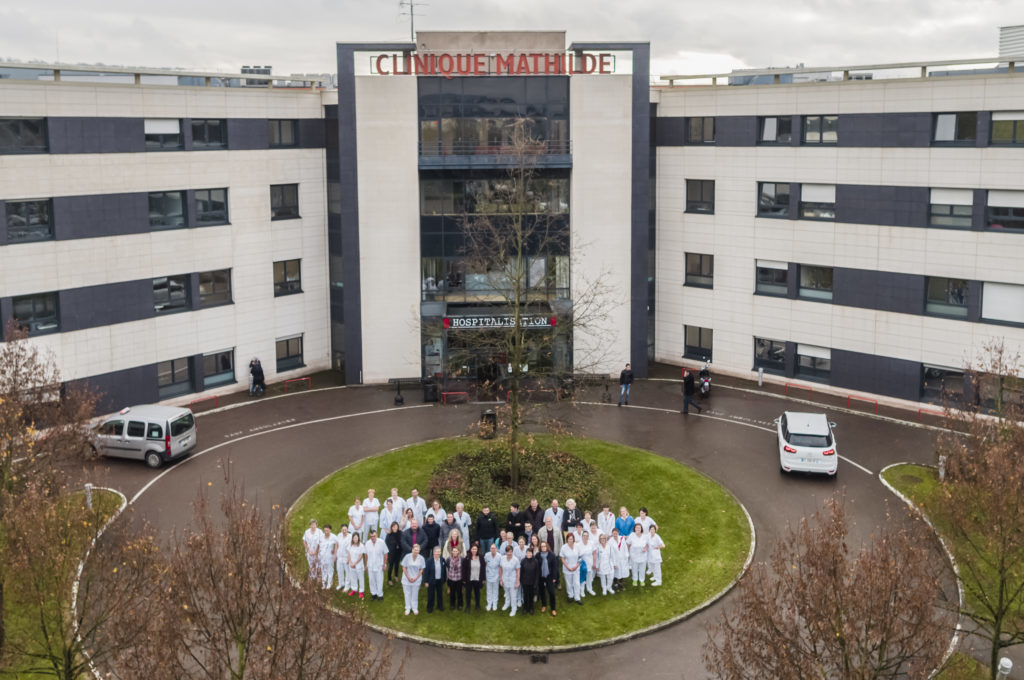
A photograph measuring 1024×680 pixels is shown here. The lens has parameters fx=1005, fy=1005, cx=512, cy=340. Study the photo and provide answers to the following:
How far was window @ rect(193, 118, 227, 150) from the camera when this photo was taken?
3806 cm

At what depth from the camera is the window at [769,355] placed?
1624 inches

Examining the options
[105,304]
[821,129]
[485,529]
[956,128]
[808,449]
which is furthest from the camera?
[821,129]

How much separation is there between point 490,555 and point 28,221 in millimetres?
20963

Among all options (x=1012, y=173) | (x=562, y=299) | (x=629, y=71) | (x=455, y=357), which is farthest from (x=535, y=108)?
(x=1012, y=173)

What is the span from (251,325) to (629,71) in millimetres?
18376

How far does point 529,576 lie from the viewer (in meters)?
22.3

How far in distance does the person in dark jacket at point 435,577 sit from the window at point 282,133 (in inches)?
925

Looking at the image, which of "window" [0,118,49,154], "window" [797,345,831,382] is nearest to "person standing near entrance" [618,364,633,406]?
"window" [797,345,831,382]

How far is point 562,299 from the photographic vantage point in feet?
135

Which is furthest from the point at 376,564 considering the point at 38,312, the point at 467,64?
the point at 467,64

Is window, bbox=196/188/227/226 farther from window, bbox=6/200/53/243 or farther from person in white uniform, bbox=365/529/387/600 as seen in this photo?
person in white uniform, bbox=365/529/387/600

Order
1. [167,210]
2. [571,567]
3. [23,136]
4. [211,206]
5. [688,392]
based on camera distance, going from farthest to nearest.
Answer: [211,206] < [167,210] < [688,392] < [23,136] < [571,567]

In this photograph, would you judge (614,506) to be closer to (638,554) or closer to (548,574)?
Result: (638,554)

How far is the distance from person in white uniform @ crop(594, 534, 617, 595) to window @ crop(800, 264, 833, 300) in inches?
790
